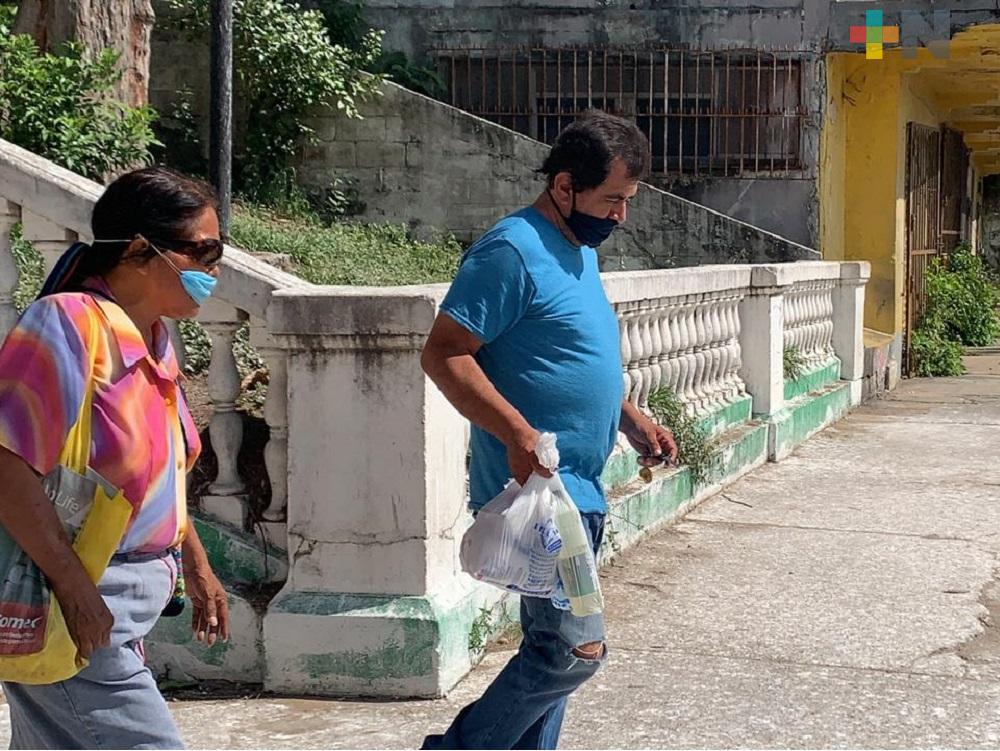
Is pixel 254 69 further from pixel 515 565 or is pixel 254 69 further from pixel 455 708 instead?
pixel 515 565

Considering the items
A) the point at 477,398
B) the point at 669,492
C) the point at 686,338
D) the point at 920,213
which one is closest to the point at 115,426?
the point at 477,398

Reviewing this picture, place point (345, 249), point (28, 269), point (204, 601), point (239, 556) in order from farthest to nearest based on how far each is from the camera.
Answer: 1. point (345, 249)
2. point (28, 269)
3. point (239, 556)
4. point (204, 601)

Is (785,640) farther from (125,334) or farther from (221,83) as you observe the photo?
(221,83)

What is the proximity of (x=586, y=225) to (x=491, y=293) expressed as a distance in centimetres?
36

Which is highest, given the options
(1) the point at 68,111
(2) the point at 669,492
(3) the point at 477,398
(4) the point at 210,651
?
(1) the point at 68,111

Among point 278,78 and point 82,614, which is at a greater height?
point 278,78

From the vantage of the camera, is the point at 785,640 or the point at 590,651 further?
the point at 785,640

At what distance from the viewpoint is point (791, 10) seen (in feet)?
42.8

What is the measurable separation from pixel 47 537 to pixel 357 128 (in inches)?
421

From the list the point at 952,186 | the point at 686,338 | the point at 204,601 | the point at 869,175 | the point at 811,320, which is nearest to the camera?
the point at 204,601

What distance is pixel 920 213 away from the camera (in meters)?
14.4

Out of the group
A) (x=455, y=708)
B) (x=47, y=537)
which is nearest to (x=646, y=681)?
(x=455, y=708)

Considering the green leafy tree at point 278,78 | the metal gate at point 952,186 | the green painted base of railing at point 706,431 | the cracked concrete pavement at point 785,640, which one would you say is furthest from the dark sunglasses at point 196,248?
the metal gate at point 952,186

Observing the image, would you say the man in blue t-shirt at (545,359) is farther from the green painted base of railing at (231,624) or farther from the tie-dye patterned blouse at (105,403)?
the green painted base of railing at (231,624)
